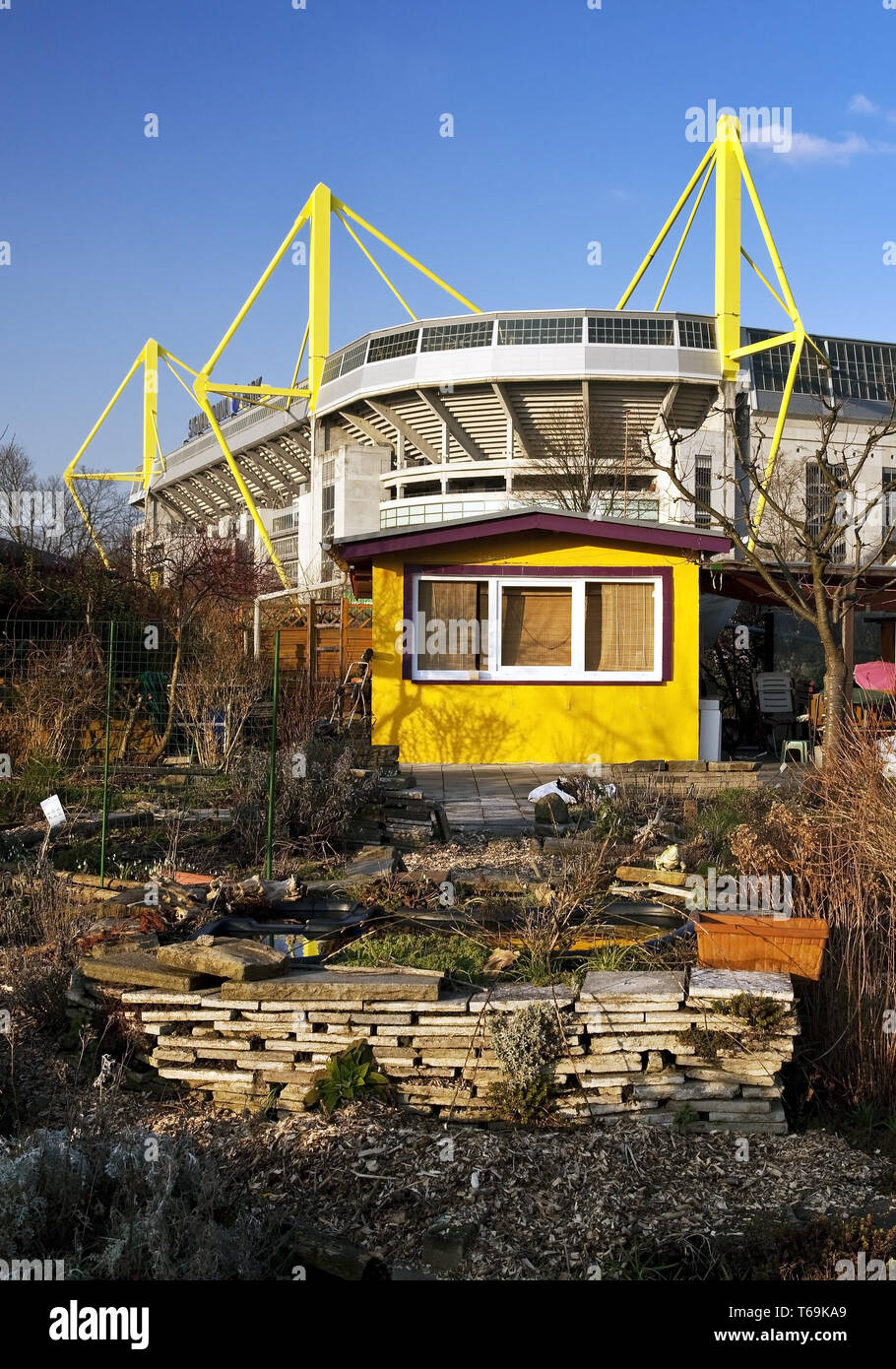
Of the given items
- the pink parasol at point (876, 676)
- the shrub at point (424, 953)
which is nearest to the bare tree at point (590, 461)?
the pink parasol at point (876, 676)

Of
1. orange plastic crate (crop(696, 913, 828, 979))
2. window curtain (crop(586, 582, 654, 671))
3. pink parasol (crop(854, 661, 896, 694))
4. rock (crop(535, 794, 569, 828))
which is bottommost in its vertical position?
orange plastic crate (crop(696, 913, 828, 979))

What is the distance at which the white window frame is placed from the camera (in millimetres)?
13945

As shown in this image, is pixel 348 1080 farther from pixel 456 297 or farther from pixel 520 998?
pixel 456 297

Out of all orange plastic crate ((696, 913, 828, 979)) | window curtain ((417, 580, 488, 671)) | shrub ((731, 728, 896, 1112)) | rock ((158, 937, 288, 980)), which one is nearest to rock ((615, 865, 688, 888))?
shrub ((731, 728, 896, 1112))

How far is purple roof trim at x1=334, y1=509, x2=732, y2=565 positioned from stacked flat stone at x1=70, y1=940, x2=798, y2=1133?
29.4 feet

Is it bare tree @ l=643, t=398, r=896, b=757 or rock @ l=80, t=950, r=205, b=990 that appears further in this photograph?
bare tree @ l=643, t=398, r=896, b=757

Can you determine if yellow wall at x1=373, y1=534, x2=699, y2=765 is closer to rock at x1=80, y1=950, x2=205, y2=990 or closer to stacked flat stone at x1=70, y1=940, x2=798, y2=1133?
rock at x1=80, y1=950, x2=205, y2=990

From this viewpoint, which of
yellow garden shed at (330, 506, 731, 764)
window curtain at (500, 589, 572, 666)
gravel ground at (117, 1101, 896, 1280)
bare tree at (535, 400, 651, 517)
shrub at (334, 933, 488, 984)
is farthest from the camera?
bare tree at (535, 400, 651, 517)

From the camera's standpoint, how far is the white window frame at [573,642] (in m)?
13.9

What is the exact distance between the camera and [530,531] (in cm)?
1402

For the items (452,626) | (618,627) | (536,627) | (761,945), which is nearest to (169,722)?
(452,626)

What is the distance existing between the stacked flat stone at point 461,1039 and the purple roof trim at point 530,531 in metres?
8.96

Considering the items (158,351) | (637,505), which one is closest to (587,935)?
(637,505)

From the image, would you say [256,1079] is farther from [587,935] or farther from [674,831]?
[674,831]
